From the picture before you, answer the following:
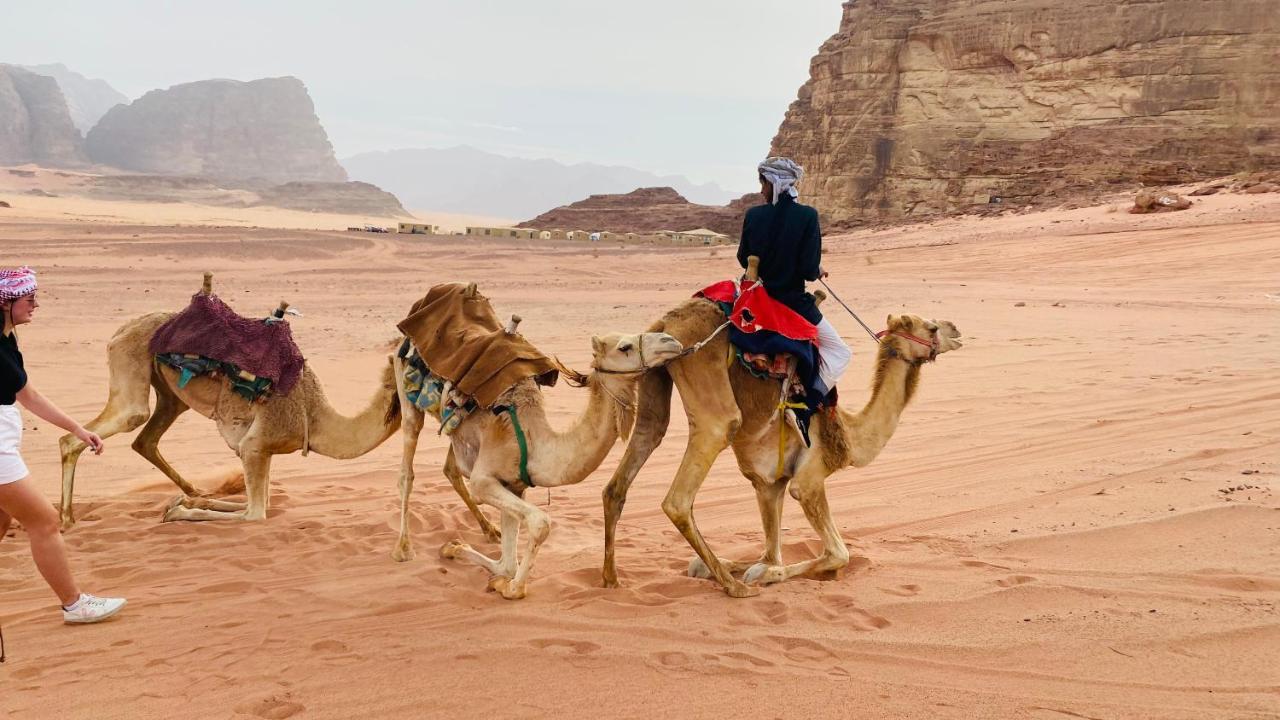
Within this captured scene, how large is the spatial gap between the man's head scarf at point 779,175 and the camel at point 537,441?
1.22 meters

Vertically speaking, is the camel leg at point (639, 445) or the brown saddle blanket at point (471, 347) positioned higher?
the brown saddle blanket at point (471, 347)

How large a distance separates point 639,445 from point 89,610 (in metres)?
3.18

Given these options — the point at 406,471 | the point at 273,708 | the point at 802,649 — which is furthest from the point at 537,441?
the point at 273,708

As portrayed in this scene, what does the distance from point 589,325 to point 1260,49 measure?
1630 inches

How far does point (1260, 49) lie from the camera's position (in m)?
43.6

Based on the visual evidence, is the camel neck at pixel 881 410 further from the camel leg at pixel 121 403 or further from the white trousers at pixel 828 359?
the camel leg at pixel 121 403

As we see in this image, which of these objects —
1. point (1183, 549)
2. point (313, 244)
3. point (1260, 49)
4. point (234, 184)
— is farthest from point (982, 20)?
point (234, 184)

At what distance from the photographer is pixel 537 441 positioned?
568 cm

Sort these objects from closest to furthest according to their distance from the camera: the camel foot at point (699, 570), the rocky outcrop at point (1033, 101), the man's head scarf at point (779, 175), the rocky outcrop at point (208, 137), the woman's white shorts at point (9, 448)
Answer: the woman's white shorts at point (9, 448) < the man's head scarf at point (779, 175) < the camel foot at point (699, 570) < the rocky outcrop at point (1033, 101) < the rocky outcrop at point (208, 137)

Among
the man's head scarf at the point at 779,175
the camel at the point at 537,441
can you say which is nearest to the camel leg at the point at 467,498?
the camel at the point at 537,441

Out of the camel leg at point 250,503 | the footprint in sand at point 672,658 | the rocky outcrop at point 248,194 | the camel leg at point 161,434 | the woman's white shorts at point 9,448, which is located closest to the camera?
the footprint in sand at point 672,658

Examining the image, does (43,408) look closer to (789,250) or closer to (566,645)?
(566,645)

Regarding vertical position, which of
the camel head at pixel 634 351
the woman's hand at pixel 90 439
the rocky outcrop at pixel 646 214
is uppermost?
the rocky outcrop at pixel 646 214

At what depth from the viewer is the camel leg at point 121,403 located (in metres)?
6.98
